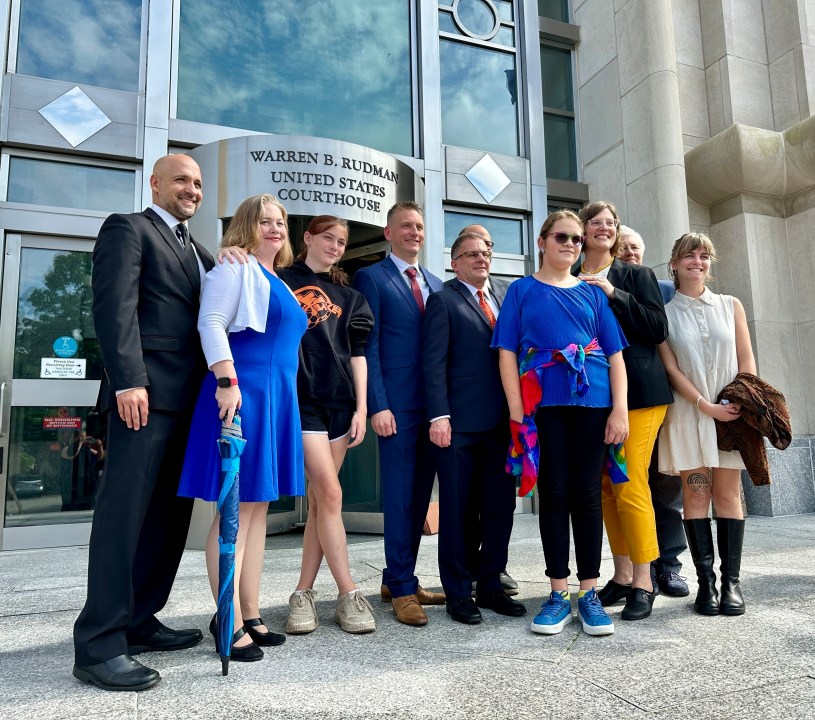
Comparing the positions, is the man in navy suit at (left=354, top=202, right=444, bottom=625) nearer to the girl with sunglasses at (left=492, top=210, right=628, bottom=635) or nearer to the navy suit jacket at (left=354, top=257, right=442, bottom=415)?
the navy suit jacket at (left=354, top=257, right=442, bottom=415)

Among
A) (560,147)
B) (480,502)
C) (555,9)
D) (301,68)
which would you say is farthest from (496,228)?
(480,502)

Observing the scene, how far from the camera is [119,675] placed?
87.9 inches

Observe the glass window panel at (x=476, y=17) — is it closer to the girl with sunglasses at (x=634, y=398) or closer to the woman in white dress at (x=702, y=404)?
the girl with sunglasses at (x=634, y=398)

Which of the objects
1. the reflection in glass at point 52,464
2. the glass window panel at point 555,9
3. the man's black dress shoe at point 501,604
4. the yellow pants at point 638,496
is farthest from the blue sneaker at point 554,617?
the glass window panel at point 555,9

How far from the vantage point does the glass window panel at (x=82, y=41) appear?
6125 mm

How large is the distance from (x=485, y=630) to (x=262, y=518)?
43.8 inches

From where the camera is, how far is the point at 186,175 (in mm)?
2727

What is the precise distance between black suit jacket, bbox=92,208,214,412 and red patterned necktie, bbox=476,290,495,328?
149 cm

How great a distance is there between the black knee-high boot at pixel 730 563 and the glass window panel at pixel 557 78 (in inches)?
281

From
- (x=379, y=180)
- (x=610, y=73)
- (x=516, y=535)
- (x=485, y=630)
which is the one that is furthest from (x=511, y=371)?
(x=610, y=73)

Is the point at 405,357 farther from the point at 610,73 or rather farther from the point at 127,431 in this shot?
the point at 610,73

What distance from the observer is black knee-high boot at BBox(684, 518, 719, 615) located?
3189mm

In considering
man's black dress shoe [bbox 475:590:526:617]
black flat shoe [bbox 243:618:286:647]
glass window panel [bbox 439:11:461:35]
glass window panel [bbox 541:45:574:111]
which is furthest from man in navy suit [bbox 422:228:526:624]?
glass window panel [bbox 541:45:574:111]

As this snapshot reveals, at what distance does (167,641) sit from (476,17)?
7761 mm
